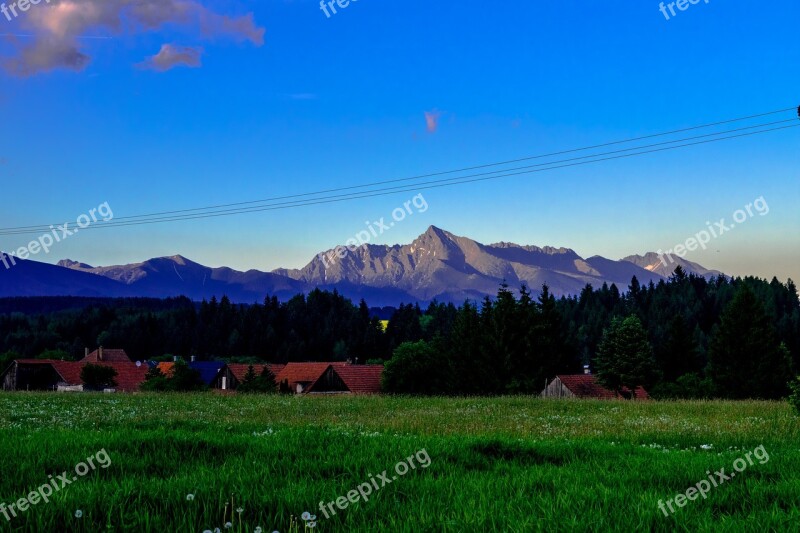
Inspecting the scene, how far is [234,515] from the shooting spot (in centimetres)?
752

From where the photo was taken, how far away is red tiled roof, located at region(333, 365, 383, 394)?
98.5m

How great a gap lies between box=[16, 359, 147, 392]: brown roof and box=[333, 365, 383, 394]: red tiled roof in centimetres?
3064

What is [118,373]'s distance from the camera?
111 meters

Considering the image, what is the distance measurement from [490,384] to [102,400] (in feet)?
190

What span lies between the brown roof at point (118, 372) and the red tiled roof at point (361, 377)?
101ft

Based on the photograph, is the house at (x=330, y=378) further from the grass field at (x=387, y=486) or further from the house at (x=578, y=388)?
the grass field at (x=387, y=486)

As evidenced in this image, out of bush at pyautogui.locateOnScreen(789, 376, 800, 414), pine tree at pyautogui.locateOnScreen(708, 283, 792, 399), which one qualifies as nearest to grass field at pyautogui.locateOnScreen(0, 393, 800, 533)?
bush at pyautogui.locateOnScreen(789, 376, 800, 414)

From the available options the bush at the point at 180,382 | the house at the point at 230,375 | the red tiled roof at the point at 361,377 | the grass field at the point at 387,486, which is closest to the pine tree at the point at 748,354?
the red tiled roof at the point at 361,377

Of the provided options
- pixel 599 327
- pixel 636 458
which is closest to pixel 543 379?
pixel 636 458

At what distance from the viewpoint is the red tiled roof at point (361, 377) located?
9850cm

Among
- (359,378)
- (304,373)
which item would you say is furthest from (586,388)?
(304,373)

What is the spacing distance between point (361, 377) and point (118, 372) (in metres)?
40.8

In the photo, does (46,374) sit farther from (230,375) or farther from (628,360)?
(628,360)

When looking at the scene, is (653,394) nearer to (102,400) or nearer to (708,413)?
(708,413)
